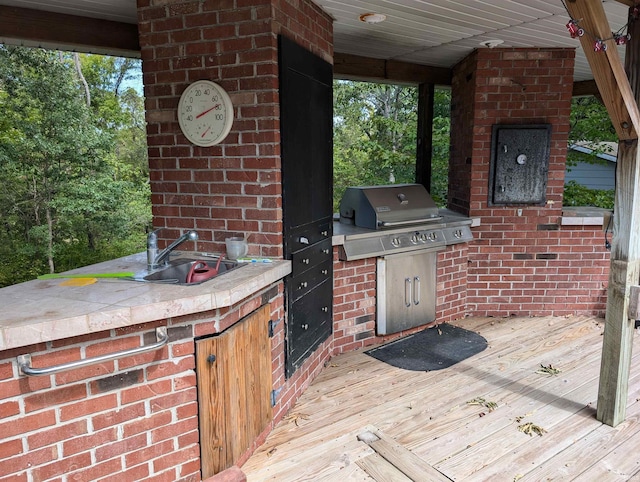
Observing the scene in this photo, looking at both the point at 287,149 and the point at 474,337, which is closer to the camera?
the point at 287,149

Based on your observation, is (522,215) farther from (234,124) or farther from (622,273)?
(234,124)

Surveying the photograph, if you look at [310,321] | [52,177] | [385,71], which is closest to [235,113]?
[310,321]

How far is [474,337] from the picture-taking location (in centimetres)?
384

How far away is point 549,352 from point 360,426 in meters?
1.91

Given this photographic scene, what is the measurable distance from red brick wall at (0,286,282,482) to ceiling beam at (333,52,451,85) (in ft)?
9.71

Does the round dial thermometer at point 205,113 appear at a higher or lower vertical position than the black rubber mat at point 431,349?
higher

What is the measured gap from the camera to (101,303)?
1.72 meters

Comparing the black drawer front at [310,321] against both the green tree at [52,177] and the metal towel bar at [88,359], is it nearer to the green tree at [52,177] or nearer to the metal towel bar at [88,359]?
the metal towel bar at [88,359]

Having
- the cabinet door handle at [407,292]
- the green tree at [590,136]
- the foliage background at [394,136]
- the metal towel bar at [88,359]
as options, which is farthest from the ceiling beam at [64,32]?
the green tree at [590,136]

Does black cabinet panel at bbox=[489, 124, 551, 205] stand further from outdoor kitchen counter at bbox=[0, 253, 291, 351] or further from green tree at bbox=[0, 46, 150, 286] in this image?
green tree at bbox=[0, 46, 150, 286]

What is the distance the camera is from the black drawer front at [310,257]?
264 centimetres

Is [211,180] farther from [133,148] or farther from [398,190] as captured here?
[133,148]

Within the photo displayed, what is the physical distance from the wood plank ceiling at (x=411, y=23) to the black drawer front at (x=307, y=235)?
1429 millimetres

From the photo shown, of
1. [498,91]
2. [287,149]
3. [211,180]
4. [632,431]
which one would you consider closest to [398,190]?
[498,91]
